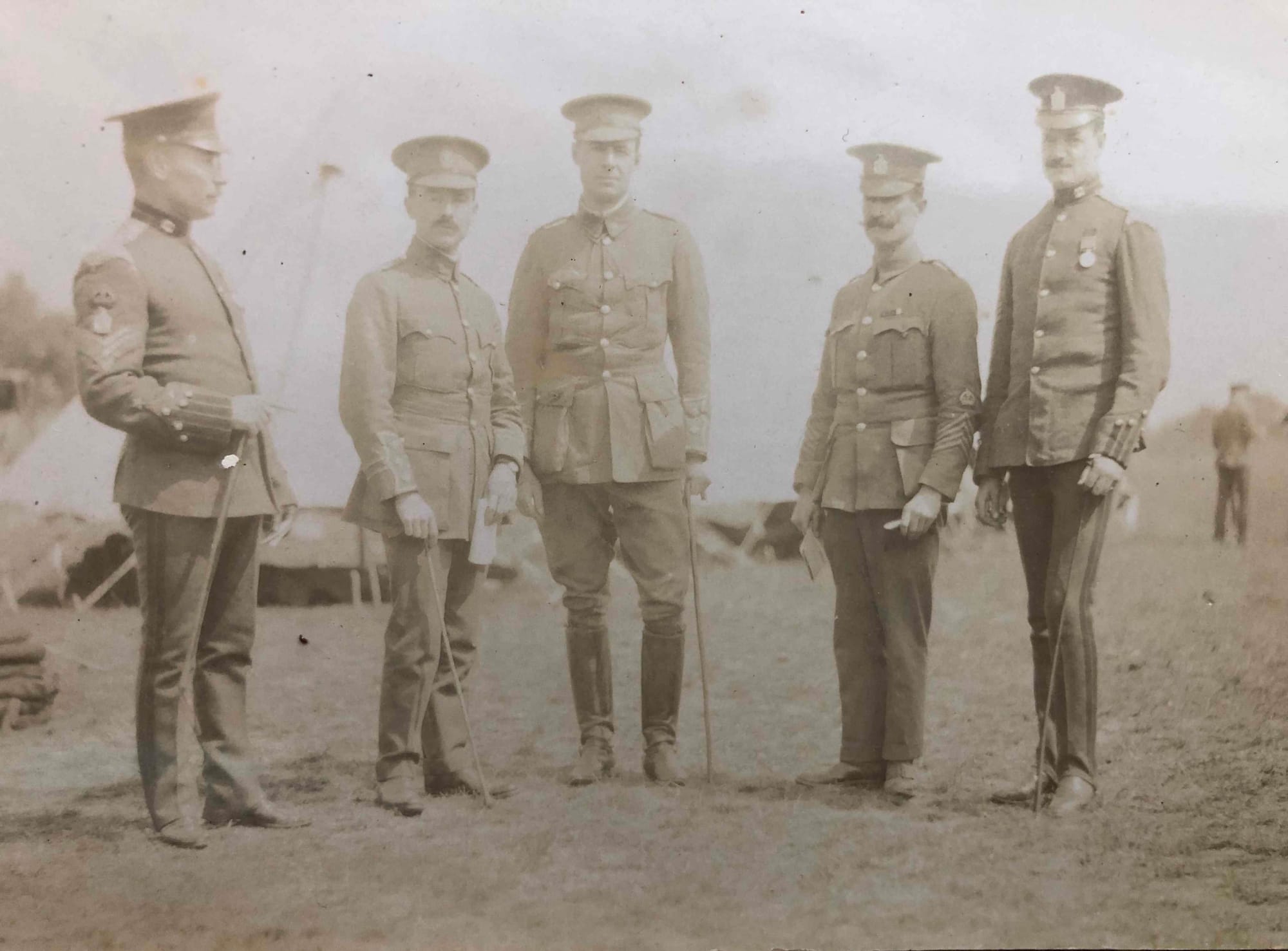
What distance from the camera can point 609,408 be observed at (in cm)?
375

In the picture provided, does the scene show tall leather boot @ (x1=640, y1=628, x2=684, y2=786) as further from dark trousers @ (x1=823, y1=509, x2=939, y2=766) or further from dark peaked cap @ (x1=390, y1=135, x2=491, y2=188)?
dark peaked cap @ (x1=390, y1=135, x2=491, y2=188)

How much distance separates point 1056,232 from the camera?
363 centimetres

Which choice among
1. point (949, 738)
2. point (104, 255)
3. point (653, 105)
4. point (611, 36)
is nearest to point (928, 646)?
point (949, 738)

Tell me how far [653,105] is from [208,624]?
6.49 ft

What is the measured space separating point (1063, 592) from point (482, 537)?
1.63 meters

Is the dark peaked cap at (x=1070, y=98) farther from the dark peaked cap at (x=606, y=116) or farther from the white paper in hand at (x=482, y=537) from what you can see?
the white paper in hand at (x=482, y=537)

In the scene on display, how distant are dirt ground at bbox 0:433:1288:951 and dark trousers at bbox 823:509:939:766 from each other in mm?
117

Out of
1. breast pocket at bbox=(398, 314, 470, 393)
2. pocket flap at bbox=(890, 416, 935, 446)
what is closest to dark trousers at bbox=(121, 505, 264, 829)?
breast pocket at bbox=(398, 314, 470, 393)

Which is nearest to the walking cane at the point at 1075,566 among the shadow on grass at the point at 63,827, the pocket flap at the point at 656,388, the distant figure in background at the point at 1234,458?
the distant figure in background at the point at 1234,458

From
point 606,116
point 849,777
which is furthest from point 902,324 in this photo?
point 849,777

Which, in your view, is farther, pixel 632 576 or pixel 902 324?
pixel 632 576

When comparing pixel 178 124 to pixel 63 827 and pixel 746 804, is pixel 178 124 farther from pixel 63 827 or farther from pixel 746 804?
pixel 746 804

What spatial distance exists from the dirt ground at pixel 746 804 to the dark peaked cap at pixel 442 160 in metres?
1.27

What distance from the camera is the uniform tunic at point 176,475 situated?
3432 millimetres
